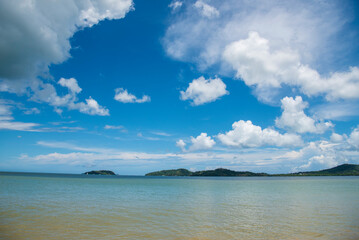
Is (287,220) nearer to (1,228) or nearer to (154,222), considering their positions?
(154,222)

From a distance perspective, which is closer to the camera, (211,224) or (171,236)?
(171,236)

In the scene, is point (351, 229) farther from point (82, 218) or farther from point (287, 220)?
point (82, 218)

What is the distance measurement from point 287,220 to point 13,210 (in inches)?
1119

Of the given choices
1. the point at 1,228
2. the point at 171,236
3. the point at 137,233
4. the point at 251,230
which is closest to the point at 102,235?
the point at 137,233

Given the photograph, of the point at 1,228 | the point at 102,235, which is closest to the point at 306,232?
the point at 102,235

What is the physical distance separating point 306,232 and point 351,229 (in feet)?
13.7

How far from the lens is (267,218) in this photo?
22.7 m

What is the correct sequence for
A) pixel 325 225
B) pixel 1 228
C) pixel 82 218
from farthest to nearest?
pixel 82 218 → pixel 325 225 → pixel 1 228

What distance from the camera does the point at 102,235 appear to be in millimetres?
16141

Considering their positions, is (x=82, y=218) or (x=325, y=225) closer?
(x=325, y=225)

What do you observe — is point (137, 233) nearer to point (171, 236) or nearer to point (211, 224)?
point (171, 236)

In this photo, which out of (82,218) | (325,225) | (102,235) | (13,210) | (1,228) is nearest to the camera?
(102,235)

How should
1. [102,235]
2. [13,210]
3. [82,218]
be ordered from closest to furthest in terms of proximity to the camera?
1. [102,235]
2. [82,218]
3. [13,210]

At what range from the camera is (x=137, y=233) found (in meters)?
16.8
